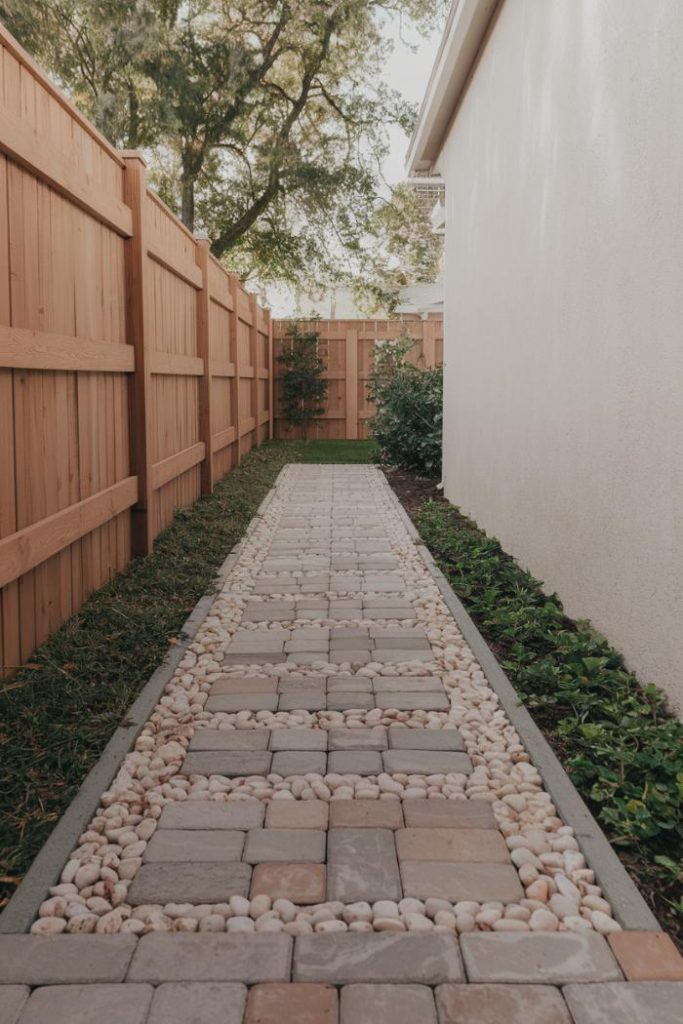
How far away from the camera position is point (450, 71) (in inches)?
279

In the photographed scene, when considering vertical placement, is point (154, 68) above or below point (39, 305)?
above

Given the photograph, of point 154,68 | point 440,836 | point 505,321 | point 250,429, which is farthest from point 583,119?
point 154,68

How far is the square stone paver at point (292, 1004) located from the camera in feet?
5.87

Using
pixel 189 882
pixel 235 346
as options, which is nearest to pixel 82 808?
pixel 189 882

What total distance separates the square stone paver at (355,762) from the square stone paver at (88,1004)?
3.64ft

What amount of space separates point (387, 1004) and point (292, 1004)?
0.19 m

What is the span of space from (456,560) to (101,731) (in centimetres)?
328

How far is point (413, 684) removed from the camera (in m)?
3.70

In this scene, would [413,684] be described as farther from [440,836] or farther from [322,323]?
[322,323]

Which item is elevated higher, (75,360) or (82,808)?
(75,360)

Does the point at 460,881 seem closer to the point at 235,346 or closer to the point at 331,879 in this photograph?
the point at 331,879

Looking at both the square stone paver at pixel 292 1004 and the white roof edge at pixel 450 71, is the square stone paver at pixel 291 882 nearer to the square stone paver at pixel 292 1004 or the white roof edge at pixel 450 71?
the square stone paver at pixel 292 1004

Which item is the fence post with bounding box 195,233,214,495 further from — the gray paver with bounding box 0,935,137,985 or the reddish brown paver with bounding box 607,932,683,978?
the reddish brown paver with bounding box 607,932,683,978

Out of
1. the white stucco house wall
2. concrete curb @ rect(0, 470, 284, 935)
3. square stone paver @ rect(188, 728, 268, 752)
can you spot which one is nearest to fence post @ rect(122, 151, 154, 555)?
concrete curb @ rect(0, 470, 284, 935)
